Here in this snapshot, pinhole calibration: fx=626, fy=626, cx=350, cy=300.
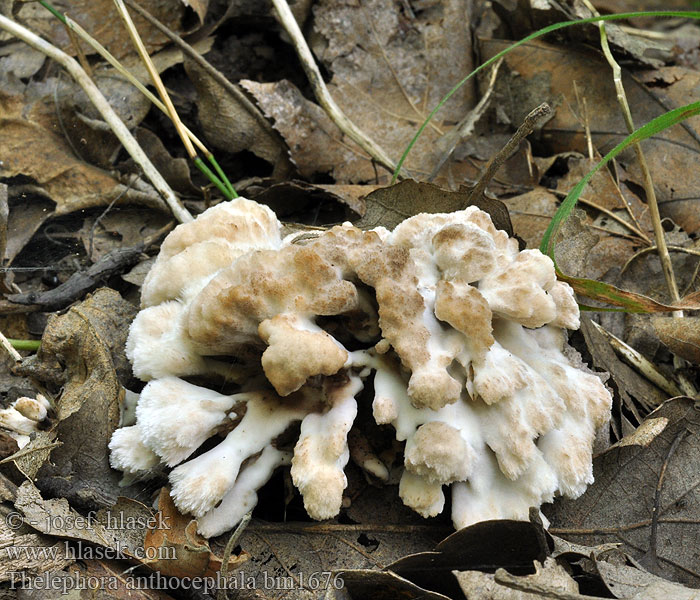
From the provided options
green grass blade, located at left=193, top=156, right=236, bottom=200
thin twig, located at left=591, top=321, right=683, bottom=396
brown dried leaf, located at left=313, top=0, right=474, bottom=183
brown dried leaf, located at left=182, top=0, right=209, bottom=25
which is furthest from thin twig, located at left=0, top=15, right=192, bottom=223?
thin twig, located at left=591, top=321, right=683, bottom=396

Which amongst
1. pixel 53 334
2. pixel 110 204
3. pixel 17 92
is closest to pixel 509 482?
pixel 53 334

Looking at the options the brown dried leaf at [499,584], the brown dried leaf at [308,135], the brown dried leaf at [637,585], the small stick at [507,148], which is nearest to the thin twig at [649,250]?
the small stick at [507,148]

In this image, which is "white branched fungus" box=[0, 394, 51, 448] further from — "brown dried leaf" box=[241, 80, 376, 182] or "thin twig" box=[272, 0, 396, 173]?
"thin twig" box=[272, 0, 396, 173]

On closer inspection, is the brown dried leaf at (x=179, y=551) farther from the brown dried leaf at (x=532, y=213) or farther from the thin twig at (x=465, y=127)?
the thin twig at (x=465, y=127)

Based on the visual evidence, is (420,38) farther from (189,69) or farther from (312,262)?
(312,262)

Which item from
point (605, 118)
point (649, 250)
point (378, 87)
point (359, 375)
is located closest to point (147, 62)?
point (378, 87)

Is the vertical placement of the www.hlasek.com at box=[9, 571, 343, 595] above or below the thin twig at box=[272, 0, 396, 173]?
below
